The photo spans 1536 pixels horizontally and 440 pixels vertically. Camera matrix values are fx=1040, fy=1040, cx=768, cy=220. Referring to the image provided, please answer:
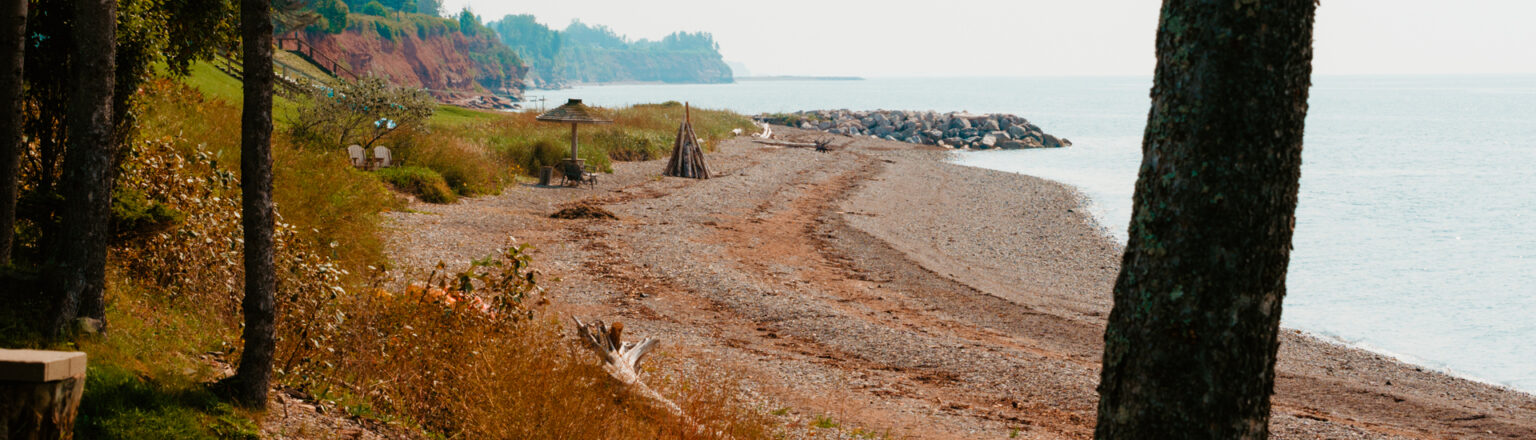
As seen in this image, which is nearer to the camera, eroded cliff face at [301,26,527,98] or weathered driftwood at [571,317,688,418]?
weathered driftwood at [571,317,688,418]

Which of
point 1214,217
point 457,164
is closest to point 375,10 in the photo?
point 457,164

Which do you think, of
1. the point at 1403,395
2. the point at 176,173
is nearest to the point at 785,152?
the point at 1403,395

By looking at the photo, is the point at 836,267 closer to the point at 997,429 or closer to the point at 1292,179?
the point at 997,429

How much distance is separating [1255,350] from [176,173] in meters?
8.27

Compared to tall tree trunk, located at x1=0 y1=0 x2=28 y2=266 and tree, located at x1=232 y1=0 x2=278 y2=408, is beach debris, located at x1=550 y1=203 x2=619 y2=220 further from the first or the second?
tree, located at x1=232 y1=0 x2=278 y2=408

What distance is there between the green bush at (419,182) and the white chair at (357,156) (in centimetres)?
35

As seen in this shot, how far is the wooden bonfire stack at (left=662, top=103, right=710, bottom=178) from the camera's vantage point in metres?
30.9

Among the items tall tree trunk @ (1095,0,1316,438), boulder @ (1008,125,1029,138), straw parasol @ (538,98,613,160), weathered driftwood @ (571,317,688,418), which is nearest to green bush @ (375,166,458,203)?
straw parasol @ (538,98,613,160)

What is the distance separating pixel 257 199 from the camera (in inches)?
223

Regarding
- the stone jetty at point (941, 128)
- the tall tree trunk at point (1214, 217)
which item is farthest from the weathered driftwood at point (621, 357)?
the stone jetty at point (941, 128)

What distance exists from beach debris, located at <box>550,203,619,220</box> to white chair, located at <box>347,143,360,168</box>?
3.81 metres

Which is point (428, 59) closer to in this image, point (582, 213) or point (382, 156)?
point (382, 156)

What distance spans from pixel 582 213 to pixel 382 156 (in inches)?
170

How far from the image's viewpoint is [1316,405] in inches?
478
